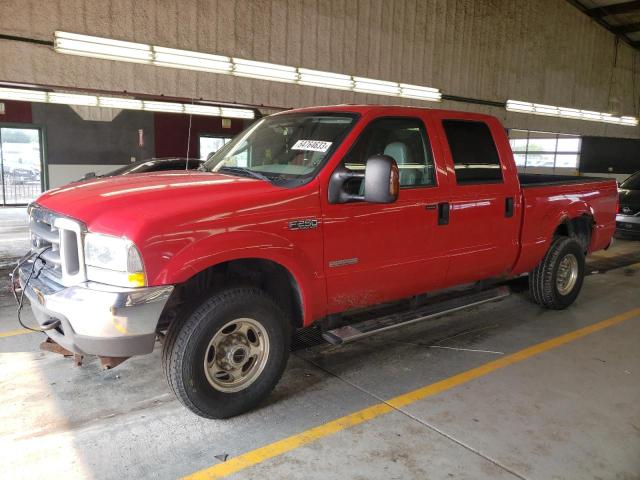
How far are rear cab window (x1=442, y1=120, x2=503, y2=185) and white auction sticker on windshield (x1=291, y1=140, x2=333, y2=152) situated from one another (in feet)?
3.92

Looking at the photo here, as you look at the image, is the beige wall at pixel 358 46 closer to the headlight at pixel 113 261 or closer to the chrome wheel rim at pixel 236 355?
the headlight at pixel 113 261

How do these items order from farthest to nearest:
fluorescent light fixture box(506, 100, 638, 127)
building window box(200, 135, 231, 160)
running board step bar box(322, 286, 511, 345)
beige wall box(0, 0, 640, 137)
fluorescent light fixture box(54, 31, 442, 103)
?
building window box(200, 135, 231, 160) < fluorescent light fixture box(506, 100, 638, 127) < beige wall box(0, 0, 640, 137) < fluorescent light fixture box(54, 31, 442, 103) < running board step bar box(322, 286, 511, 345)

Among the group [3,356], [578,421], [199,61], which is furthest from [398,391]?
[199,61]

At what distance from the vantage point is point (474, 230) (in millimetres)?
4281

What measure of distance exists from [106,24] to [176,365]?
28.4 feet

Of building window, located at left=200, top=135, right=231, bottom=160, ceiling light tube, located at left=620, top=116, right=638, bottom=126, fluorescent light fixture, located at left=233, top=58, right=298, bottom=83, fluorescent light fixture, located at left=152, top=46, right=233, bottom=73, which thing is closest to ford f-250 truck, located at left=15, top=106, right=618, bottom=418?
fluorescent light fixture, located at left=152, top=46, right=233, bottom=73

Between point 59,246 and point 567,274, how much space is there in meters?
4.97

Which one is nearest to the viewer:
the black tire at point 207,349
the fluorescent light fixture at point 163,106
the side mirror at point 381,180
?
the black tire at point 207,349

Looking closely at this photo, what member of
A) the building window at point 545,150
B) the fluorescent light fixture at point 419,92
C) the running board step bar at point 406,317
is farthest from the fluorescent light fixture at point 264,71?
the building window at point 545,150

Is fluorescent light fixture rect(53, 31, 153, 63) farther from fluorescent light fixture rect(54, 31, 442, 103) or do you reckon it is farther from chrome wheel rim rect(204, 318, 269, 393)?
chrome wheel rim rect(204, 318, 269, 393)

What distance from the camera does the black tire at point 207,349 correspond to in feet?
9.61

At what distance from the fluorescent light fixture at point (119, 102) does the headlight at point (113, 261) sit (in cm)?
1100

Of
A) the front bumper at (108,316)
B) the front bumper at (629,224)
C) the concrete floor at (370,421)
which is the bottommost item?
the concrete floor at (370,421)

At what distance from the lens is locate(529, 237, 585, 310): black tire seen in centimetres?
530
